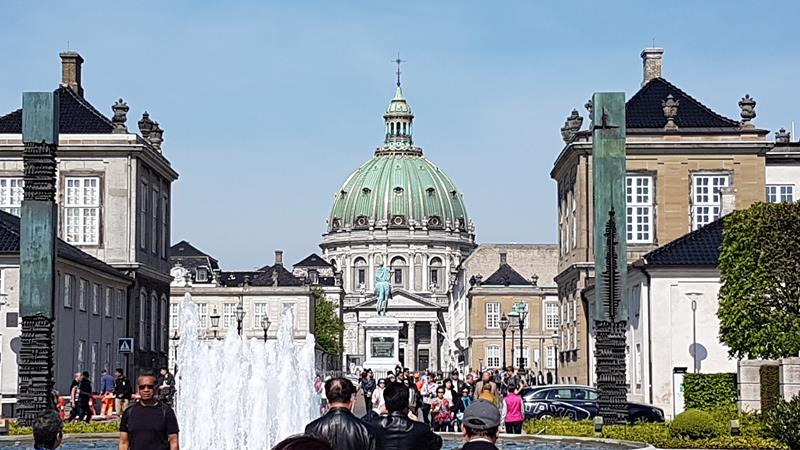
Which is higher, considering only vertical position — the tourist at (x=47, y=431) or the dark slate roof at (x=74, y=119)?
the dark slate roof at (x=74, y=119)

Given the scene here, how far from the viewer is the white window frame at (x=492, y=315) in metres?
140

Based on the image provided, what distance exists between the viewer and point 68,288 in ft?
171

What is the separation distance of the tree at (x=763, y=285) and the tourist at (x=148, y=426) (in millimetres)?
31220

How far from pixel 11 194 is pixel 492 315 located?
81.6 metres

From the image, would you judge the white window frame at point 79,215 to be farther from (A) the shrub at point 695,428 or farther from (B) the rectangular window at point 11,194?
(A) the shrub at point 695,428

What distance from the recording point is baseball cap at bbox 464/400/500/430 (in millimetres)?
8750

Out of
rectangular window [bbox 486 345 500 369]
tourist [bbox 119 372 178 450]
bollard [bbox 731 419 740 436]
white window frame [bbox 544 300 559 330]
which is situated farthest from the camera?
rectangular window [bbox 486 345 500 369]

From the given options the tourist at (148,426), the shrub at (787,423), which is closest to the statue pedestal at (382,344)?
the shrub at (787,423)

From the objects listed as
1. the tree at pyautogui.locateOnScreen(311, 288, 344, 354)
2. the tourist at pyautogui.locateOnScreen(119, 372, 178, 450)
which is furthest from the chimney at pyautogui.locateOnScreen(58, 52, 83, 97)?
the tree at pyautogui.locateOnScreen(311, 288, 344, 354)

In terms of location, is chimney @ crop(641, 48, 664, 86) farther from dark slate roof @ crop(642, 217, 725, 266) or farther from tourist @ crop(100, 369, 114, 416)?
tourist @ crop(100, 369, 114, 416)

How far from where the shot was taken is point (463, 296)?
166 metres

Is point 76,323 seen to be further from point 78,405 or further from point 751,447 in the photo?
point 751,447

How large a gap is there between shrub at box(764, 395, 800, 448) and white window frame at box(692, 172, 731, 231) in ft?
140

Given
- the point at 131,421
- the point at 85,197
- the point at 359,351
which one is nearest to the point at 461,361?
the point at 359,351
